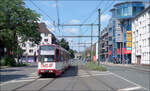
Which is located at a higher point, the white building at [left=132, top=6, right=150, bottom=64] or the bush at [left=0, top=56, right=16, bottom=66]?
the white building at [left=132, top=6, right=150, bottom=64]

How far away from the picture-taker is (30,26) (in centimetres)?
4906

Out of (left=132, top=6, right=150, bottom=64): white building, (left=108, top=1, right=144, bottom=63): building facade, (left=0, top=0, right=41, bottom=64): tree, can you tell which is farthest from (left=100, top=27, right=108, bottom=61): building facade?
(left=0, top=0, right=41, bottom=64): tree

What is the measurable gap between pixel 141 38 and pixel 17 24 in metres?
30.0

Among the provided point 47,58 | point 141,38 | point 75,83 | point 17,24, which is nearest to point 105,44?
point 141,38

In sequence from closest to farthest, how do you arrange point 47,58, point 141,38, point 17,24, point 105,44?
point 47,58 < point 17,24 < point 141,38 < point 105,44

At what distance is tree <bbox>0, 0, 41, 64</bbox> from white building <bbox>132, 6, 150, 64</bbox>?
24.5 metres

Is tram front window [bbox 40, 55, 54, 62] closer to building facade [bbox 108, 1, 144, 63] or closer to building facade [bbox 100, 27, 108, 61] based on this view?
building facade [bbox 108, 1, 144, 63]

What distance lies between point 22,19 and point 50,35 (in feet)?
174

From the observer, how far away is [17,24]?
162 ft

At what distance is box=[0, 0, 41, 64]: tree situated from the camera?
45.3 meters

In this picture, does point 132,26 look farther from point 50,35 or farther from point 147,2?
point 50,35

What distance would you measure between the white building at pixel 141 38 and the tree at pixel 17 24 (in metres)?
24.5

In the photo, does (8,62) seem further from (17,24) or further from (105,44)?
(105,44)

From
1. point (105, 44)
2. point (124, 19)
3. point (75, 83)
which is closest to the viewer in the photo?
point (75, 83)
